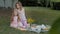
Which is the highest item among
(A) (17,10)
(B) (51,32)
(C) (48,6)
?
(B) (51,32)

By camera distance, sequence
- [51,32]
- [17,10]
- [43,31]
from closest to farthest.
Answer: [51,32], [43,31], [17,10]

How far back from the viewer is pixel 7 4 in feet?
32.9

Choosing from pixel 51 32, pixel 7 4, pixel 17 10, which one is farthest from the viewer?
pixel 7 4

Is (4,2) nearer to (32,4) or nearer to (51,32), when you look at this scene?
(32,4)

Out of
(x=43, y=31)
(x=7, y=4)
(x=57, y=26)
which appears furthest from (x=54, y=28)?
(x=7, y=4)

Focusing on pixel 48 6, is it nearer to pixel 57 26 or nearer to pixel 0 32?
pixel 0 32

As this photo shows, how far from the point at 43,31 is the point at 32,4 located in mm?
6864

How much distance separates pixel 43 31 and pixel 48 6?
21.3 ft

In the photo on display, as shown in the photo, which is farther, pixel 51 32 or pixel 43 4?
pixel 43 4

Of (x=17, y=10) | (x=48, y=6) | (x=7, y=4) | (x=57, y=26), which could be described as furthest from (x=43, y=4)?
(x=57, y=26)

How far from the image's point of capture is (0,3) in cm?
1012

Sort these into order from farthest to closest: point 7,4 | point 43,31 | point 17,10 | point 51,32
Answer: point 7,4, point 17,10, point 43,31, point 51,32

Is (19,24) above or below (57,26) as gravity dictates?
below

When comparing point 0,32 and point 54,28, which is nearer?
point 54,28
